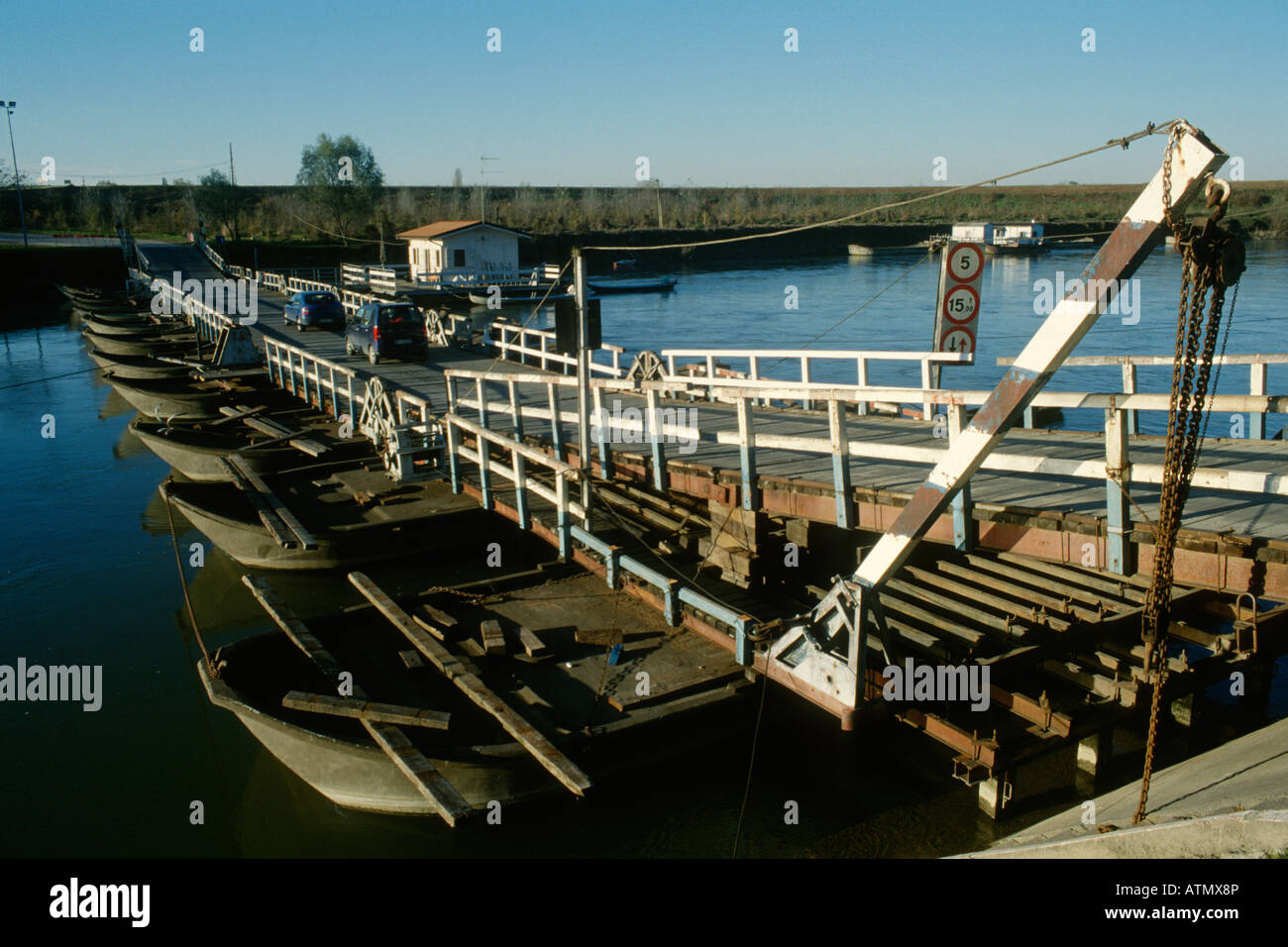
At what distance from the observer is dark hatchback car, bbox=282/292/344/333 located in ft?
105

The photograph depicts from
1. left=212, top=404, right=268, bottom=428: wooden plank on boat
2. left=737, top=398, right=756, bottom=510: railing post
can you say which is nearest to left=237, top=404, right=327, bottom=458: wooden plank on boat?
left=212, top=404, right=268, bottom=428: wooden plank on boat

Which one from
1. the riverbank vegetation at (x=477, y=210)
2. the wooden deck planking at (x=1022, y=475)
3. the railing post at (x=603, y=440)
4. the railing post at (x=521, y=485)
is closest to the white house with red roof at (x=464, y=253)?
the riverbank vegetation at (x=477, y=210)

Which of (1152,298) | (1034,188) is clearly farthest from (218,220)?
(1034,188)

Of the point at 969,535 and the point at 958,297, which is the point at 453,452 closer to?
the point at 958,297

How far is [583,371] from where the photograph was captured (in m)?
9.98

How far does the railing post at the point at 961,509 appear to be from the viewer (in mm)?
6965

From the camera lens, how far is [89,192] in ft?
368

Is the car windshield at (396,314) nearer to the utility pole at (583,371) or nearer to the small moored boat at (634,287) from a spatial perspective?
the utility pole at (583,371)

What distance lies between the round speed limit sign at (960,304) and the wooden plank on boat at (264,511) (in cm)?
958

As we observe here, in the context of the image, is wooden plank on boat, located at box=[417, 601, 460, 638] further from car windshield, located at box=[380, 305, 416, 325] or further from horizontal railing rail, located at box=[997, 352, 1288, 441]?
car windshield, located at box=[380, 305, 416, 325]

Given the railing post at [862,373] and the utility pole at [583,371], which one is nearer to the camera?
the utility pole at [583,371]
